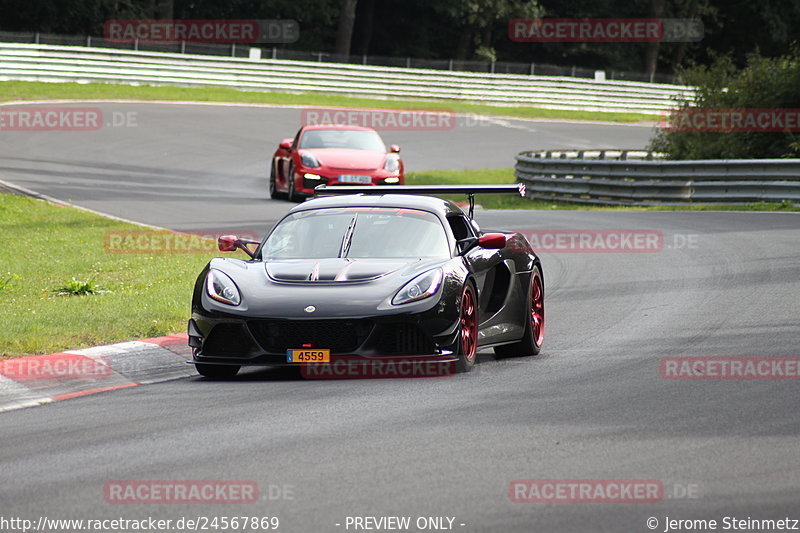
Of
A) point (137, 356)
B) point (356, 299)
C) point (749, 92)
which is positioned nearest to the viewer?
point (356, 299)

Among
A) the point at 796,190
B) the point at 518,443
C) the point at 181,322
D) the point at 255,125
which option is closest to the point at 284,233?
the point at 181,322

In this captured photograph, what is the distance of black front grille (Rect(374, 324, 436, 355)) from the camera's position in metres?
8.69

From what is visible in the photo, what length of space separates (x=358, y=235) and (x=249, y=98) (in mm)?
40375

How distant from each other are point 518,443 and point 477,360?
11.9 ft

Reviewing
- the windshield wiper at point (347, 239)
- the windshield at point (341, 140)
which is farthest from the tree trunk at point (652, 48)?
the windshield wiper at point (347, 239)

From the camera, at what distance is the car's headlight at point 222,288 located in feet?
29.4

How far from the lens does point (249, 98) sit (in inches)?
1945

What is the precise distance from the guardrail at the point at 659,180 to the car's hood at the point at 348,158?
15.3 feet

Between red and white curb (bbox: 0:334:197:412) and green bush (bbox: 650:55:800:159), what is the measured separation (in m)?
19.9

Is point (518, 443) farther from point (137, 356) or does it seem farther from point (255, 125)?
point (255, 125)

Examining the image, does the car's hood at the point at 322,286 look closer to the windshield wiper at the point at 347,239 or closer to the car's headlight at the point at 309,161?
the windshield wiper at the point at 347,239

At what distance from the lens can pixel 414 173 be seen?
34.5 metres

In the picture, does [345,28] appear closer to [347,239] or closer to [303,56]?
[303,56]

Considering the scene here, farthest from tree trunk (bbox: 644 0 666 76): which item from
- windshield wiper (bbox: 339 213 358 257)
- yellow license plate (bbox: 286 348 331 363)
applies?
yellow license plate (bbox: 286 348 331 363)
